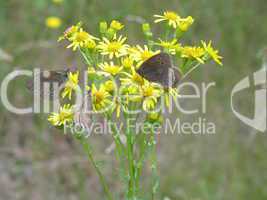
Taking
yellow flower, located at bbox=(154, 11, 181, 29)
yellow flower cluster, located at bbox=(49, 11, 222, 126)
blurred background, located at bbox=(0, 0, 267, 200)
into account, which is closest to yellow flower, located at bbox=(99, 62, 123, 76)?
yellow flower cluster, located at bbox=(49, 11, 222, 126)

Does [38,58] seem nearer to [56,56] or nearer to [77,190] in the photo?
[56,56]

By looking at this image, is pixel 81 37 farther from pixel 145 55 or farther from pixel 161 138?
pixel 161 138

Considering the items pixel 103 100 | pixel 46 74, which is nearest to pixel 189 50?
pixel 103 100

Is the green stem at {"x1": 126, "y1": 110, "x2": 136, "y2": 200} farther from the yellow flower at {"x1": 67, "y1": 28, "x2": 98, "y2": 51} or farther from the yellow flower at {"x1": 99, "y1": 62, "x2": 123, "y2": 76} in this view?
the yellow flower at {"x1": 67, "y1": 28, "x2": 98, "y2": 51}

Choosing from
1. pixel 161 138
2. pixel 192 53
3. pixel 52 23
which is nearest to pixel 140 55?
pixel 192 53

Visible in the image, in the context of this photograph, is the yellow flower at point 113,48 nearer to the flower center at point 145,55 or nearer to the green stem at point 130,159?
the flower center at point 145,55
